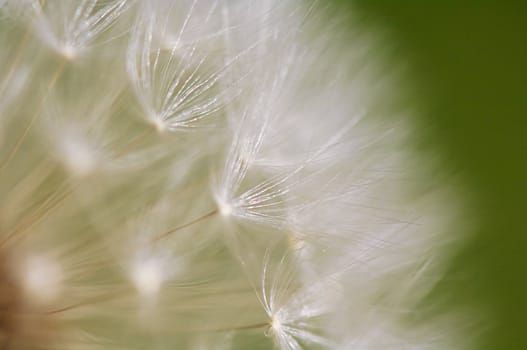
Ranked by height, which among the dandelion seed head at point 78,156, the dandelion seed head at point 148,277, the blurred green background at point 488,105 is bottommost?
the dandelion seed head at point 148,277

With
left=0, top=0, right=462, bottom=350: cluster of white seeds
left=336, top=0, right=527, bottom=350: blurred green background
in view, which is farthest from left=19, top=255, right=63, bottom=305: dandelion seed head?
left=336, top=0, right=527, bottom=350: blurred green background

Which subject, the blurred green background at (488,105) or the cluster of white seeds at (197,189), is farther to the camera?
the blurred green background at (488,105)

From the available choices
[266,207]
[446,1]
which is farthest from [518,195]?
[266,207]

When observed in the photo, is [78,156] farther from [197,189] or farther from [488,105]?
[488,105]

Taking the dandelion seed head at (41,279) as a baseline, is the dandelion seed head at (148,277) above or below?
below

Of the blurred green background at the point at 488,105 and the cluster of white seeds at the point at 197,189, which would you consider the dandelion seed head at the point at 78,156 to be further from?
the blurred green background at the point at 488,105

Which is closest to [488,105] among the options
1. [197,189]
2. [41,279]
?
[197,189]

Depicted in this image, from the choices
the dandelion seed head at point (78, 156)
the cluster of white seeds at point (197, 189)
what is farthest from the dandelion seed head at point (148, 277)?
the dandelion seed head at point (78, 156)
